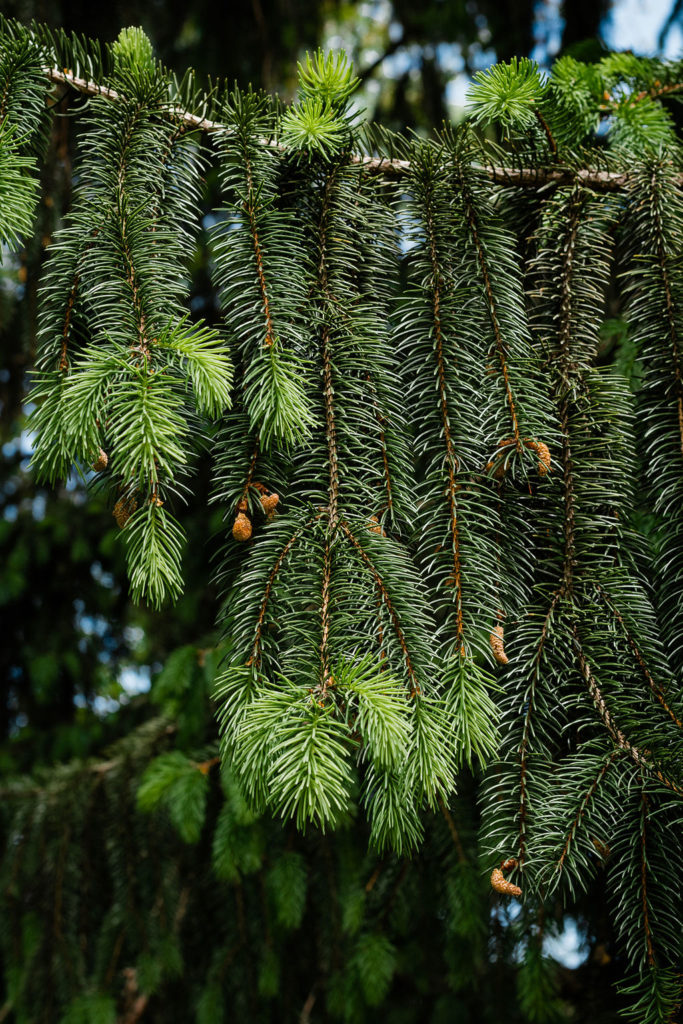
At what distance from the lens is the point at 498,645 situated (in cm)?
82

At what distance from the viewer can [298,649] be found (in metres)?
0.79

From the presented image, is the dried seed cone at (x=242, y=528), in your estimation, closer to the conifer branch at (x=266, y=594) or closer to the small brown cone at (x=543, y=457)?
the conifer branch at (x=266, y=594)

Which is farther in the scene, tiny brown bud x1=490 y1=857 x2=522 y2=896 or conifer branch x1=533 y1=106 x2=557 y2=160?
conifer branch x1=533 y1=106 x2=557 y2=160

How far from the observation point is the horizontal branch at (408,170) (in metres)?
0.91

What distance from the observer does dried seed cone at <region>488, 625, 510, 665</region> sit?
2.66ft

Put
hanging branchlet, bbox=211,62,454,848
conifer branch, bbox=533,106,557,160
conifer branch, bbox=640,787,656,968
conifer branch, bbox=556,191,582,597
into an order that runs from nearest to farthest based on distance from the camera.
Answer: hanging branchlet, bbox=211,62,454,848 → conifer branch, bbox=640,787,656,968 → conifer branch, bbox=556,191,582,597 → conifer branch, bbox=533,106,557,160

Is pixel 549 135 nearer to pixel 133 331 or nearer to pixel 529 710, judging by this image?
pixel 133 331

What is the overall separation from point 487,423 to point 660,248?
37 cm

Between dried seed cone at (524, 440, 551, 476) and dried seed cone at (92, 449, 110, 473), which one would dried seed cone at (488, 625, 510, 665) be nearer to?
dried seed cone at (524, 440, 551, 476)

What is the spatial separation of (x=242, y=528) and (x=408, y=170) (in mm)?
565

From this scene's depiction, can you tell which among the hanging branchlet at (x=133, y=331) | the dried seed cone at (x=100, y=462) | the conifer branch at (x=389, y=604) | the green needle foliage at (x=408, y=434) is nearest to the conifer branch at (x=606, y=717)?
the green needle foliage at (x=408, y=434)

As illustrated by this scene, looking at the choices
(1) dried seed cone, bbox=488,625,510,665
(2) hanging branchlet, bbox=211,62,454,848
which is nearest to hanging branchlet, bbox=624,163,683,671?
(1) dried seed cone, bbox=488,625,510,665

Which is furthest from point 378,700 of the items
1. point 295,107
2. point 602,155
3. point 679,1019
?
point 602,155

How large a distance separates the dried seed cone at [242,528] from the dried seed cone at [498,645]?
0.31 m
